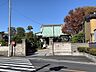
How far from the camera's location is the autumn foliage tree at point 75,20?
57656 mm

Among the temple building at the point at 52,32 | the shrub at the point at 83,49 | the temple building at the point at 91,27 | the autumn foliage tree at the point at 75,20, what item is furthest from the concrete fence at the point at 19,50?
the autumn foliage tree at the point at 75,20

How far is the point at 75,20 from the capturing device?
192 ft

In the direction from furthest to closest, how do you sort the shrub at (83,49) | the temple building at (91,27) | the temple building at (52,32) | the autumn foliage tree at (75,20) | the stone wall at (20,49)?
the temple building at (52,32)
the autumn foliage tree at (75,20)
the temple building at (91,27)
the stone wall at (20,49)
the shrub at (83,49)

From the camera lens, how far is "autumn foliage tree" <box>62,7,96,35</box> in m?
57.7

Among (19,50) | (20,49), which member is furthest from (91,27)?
(19,50)

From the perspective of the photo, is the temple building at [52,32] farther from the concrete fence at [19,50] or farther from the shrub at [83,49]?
the concrete fence at [19,50]

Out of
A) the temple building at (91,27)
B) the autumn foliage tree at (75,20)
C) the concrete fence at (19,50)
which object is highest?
the autumn foliage tree at (75,20)

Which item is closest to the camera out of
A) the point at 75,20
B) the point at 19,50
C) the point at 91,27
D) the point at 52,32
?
the point at 19,50

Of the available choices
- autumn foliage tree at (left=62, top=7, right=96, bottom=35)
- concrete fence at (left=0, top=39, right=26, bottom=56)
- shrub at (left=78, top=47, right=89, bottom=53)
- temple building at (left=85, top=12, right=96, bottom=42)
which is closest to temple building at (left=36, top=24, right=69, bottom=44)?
autumn foliage tree at (left=62, top=7, right=96, bottom=35)

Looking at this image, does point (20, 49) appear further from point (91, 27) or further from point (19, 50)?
point (91, 27)

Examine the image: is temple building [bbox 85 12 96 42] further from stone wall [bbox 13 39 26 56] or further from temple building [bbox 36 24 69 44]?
temple building [bbox 36 24 69 44]

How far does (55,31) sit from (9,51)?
27.2m

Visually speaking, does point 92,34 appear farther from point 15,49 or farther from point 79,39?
point 15,49

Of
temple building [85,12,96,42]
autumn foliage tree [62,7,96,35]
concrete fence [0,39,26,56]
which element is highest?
autumn foliage tree [62,7,96,35]
